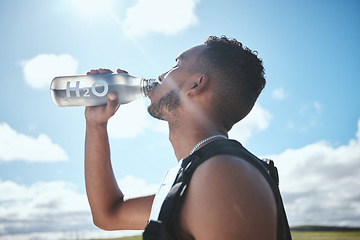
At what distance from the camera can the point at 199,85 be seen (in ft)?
8.16

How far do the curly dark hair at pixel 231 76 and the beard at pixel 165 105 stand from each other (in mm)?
286

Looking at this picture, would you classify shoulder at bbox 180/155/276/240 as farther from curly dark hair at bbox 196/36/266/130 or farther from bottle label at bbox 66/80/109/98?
bottle label at bbox 66/80/109/98

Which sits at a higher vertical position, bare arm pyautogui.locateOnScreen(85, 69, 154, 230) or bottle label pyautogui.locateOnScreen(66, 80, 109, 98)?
bottle label pyautogui.locateOnScreen(66, 80, 109, 98)

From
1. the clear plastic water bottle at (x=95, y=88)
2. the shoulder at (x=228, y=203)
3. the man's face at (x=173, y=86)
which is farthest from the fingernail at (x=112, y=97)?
the shoulder at (x=228, y=203)

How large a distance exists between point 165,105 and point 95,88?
79cm

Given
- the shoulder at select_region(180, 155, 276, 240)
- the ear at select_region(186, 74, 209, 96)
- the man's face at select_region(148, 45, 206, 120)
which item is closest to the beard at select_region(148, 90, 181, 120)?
the man's face at select_region(148, 45, 206, 120)

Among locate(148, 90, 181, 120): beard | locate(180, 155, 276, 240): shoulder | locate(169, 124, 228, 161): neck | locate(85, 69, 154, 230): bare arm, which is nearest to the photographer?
locate(180, 155, 276, 240): shoulder

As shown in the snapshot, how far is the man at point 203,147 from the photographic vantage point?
5.24 feet

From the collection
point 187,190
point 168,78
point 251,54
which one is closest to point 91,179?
point 168,78

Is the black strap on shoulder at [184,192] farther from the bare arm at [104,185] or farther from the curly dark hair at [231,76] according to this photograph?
the bare arm at [104,185]

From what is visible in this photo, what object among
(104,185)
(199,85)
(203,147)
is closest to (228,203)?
(203,147)

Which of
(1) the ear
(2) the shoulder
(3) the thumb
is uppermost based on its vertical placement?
(3) the thumb

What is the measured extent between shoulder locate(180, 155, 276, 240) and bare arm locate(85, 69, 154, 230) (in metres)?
1.23

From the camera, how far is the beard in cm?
260
